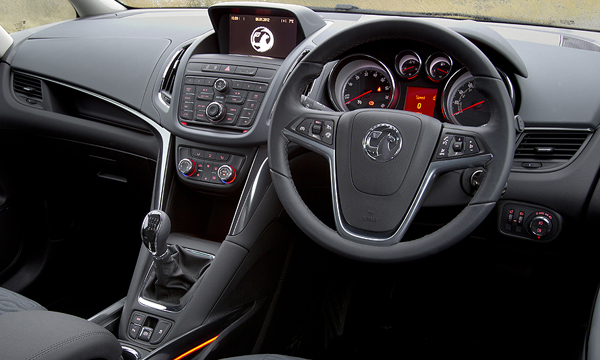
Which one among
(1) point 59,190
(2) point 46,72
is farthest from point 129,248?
(2) point 46,72

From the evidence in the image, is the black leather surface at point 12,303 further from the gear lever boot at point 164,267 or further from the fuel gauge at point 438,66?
the fuel gauge at point 438,66

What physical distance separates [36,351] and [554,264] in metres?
1.55

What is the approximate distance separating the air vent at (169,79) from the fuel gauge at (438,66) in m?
0.94

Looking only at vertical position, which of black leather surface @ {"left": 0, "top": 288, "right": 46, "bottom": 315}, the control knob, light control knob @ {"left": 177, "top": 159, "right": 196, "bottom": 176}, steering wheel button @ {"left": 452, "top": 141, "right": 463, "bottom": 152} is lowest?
black leather surface @ {"left": 0, "top": 288, "right": 46, "bottom": 315}

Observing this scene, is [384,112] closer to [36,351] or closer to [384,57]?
[384,57]

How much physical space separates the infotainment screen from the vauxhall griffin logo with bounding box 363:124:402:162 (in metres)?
0.71

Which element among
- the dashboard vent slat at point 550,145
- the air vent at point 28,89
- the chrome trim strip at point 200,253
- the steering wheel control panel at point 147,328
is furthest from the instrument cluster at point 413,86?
the air vent at point 28,89

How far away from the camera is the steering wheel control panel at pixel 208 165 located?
1.64 m

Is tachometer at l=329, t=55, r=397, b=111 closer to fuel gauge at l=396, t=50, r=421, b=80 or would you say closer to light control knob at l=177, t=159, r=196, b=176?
fuel gauge at l=396, t=50, r=421, b=80

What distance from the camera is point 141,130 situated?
1931 millimetres

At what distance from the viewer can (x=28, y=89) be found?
2152mm

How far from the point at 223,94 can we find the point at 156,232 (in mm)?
542

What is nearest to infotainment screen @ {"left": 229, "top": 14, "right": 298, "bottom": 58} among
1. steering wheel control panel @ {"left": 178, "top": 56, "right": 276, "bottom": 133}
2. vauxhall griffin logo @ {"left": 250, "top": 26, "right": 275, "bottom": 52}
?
vauxhall griffin logo @ {"left": 250, "top": 26, "right": 275, "bottom": 52}

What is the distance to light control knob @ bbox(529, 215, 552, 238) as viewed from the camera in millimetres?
1474
